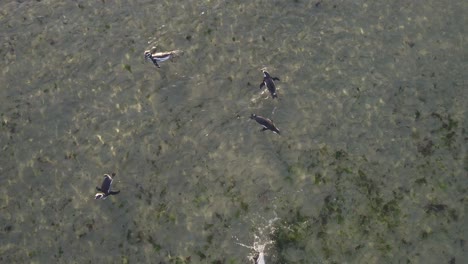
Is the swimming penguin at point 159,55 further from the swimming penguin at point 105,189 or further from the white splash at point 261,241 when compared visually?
the white splash at point 261,241

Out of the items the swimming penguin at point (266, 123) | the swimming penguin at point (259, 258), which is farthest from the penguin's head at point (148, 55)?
the swimming penguin at point (259, 258)

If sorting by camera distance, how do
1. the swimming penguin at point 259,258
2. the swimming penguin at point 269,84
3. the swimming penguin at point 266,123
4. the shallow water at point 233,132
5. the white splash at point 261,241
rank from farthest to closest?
the swimming penguin at point 269,84 < the swimming penguin at point 266,123 < the shallow water at point 233,132 < the white splash at point 261,241 < the swimming penguin at point 259,258

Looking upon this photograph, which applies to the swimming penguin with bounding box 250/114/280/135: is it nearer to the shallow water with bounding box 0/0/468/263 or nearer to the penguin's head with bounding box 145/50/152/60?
the shallow water with bounding box 0/0/468/263

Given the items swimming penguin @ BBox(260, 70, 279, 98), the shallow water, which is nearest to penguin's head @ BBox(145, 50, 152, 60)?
the shallow water

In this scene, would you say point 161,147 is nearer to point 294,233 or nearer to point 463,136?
point 294,233

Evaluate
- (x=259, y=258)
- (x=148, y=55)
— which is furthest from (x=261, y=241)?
(x=148, y=55)

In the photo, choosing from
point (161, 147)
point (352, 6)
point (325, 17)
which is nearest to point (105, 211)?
point (161, 147)
